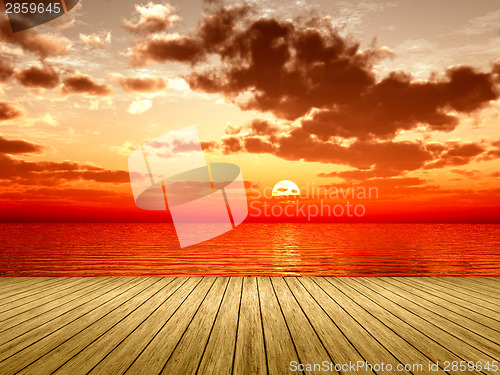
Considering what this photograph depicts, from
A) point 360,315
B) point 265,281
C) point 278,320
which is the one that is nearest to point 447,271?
point 265,281

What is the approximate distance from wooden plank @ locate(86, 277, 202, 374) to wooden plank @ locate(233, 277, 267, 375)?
35.7 inches

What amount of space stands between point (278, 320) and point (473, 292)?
3722 millimetres

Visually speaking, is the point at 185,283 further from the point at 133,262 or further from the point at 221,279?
the point at 133,262

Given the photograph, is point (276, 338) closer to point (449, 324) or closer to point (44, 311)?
point (449, 324)

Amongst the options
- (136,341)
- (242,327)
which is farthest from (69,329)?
(242,327)

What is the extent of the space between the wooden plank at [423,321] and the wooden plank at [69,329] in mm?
3773

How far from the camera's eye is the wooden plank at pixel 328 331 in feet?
9.84

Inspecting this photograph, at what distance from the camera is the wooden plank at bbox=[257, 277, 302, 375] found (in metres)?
2.89

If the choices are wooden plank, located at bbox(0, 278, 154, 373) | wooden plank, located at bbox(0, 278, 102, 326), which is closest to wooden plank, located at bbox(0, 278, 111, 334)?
wooden plank, located at bbox(0, 278, 102, 326)

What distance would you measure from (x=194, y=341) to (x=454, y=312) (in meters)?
3.44

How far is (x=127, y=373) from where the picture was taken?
2.72 m

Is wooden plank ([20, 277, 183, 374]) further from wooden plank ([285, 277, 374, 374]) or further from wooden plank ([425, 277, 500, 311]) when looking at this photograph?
wooden plank ([425, 277, 500, 311])

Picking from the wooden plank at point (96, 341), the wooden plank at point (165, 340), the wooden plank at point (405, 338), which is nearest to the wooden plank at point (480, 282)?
the wooden plank at point (405, 338)

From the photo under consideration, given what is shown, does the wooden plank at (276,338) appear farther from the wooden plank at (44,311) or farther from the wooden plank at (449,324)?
the wooden plank at (44,311)
